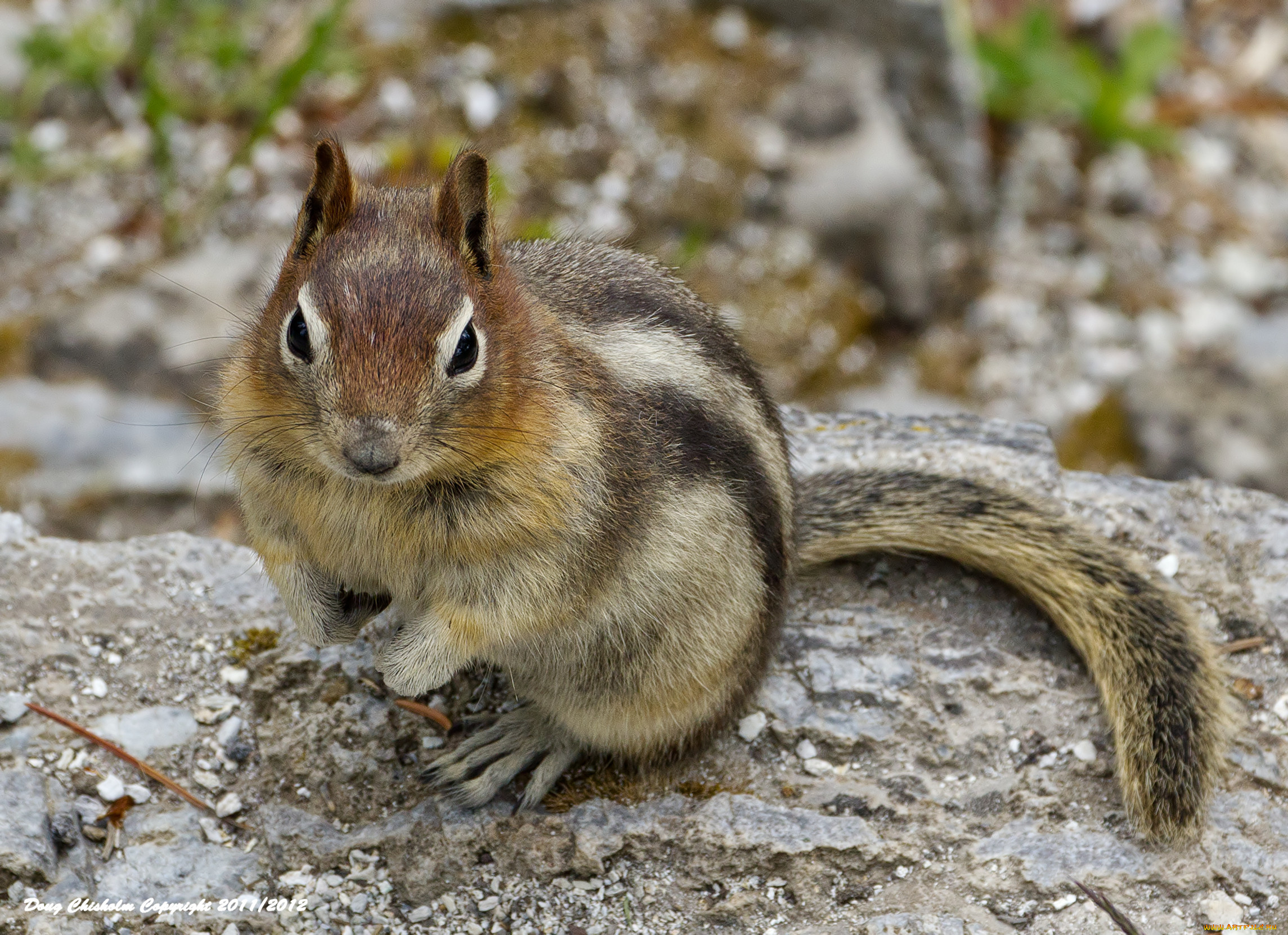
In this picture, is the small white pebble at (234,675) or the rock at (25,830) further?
the small white pebble at (234,675)

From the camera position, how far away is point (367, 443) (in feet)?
9.83

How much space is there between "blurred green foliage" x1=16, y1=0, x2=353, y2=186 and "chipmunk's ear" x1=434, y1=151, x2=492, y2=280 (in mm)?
4311

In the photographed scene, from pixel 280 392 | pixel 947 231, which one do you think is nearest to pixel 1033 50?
pixel 947 231

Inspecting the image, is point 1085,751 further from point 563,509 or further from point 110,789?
point 110,789

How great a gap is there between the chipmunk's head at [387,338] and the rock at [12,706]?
119 cm

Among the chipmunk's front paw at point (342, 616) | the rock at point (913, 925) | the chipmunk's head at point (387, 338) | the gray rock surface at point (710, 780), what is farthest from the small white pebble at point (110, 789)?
the rock at point (913, 925)

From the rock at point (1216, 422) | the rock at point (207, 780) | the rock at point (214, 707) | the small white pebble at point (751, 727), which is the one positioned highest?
the small white pebble at point (751, 727)

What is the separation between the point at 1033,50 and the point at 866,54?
1546 millimetres

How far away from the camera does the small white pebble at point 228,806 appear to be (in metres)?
3.87

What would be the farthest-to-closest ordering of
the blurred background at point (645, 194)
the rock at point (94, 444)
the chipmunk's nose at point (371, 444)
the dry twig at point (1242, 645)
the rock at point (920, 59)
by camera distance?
A: the rock at point (920, 59)
the blurred background at point (645, 194)
the rock at point (94, 444)
the dry twig at point (1242, 645)
the chipmunk's nose at point (371, 444)

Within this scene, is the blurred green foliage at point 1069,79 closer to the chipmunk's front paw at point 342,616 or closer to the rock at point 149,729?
the chipmunk's front paw at point 342,616

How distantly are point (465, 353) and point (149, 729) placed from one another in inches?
66.0

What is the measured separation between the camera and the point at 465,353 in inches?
126

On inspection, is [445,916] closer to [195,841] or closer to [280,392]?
[195,841]
